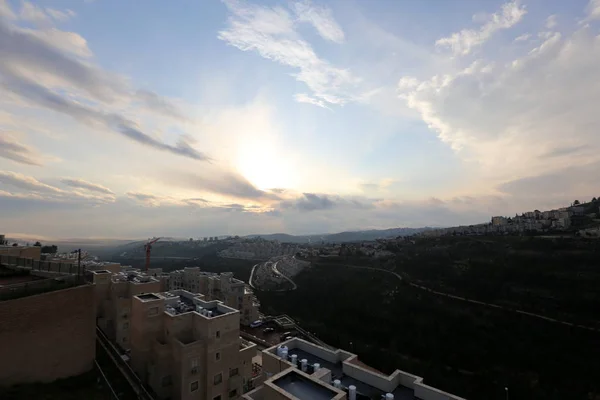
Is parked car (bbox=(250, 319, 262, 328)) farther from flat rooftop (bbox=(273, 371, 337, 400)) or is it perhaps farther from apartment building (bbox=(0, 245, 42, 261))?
flat rooftop (bbox=(273, 371, 337, 400))

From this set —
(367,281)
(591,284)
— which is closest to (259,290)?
(367,281)

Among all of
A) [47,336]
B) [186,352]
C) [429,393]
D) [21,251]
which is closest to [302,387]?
[429,393]

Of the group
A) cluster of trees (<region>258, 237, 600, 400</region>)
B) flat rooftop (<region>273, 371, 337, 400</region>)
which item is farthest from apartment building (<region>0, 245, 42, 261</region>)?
cluster of trees (<region>258, 237, 600, 400</region>)

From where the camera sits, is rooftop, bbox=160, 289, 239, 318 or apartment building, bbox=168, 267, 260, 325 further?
apartment building, bbox=168, 267, 260, 325

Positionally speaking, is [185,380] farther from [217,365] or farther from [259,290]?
[259,290]

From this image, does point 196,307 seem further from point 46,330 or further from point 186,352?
point 46,330

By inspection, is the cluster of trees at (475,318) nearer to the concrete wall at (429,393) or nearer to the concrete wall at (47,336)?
the concrete wall at (429,393)
